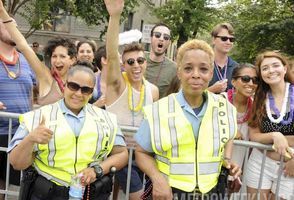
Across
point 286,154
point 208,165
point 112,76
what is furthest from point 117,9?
point 286,154

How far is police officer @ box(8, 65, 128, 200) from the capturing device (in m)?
2.73

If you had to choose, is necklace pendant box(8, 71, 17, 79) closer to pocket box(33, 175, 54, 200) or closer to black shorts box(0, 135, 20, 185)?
black shorts box(0, 135, 20, 185)

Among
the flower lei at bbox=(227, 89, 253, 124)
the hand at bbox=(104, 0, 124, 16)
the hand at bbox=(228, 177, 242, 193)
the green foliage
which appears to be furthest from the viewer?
the green foliage

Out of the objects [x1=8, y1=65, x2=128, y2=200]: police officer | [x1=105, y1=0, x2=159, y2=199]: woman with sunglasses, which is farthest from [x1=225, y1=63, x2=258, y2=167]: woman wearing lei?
[x1=8, y1=65, x2=128, y2=200]: police officer

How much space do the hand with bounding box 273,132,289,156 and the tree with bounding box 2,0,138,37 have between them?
12.3 metres

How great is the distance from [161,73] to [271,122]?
5.90 feet

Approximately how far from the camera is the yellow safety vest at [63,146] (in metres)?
2.75

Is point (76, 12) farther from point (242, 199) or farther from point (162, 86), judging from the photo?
point (242, 199)

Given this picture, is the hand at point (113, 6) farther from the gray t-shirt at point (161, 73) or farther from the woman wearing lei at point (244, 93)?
the gray t-shirt at point (161, 73)

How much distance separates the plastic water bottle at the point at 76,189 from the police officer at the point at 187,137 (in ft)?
1.43

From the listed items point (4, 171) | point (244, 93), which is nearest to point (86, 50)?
point (4, 171)

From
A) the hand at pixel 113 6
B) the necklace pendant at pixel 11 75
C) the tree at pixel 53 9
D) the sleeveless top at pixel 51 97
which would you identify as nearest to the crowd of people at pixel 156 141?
the hand at pixel 113 6

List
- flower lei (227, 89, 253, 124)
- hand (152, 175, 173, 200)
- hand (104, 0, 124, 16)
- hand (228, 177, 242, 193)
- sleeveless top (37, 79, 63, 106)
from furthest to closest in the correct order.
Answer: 1. flower lei (227, 89, 253, 124)
2. sleeveless top (37, 79, 63, 106)
3. hand (104, 0, 124, 16)
4. hand (228, 177, 242, 193)
5. hand (152, 175, 173, 200)

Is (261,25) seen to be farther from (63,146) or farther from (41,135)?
(41,135)
